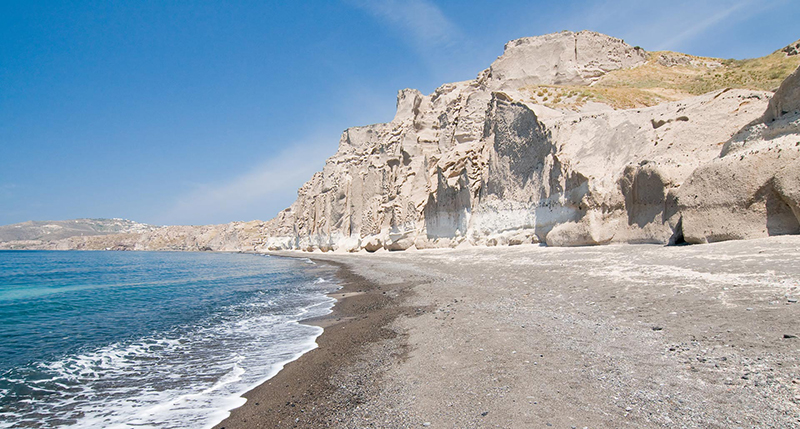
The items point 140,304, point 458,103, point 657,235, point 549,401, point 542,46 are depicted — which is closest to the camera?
point 549,401

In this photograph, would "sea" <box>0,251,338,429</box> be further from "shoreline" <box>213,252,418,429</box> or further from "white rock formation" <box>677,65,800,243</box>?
"white rock formation" <box>677,65,800,243</box>

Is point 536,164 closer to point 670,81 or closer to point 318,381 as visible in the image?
point 670,81

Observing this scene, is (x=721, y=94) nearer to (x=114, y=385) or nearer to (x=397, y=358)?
(x=397, y=358)

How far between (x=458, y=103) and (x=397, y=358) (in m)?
36.1

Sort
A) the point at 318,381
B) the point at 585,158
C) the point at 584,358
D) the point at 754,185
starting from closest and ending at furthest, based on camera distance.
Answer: the point at 584,358
the point at 318,381
the point at 754,185
the point at 585,158

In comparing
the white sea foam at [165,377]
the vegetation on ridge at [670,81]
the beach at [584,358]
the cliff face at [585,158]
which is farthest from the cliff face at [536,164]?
the white sea foam at [165,377]

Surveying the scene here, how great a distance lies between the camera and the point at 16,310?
42.0 ft

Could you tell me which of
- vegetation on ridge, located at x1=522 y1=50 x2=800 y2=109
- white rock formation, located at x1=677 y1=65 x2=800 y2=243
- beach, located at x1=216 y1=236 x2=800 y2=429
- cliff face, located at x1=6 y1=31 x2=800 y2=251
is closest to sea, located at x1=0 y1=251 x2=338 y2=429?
beach, located at x1=216 y1=236 x2=800 y2=429

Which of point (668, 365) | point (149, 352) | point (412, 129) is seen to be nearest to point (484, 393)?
point (668, 365)

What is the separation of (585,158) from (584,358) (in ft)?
50.0

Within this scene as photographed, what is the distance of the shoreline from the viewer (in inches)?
156

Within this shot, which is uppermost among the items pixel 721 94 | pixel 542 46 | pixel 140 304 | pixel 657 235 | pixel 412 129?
pixel 542 46

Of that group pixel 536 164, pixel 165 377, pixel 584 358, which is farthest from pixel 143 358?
pixel 536 164

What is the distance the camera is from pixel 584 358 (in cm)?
431
